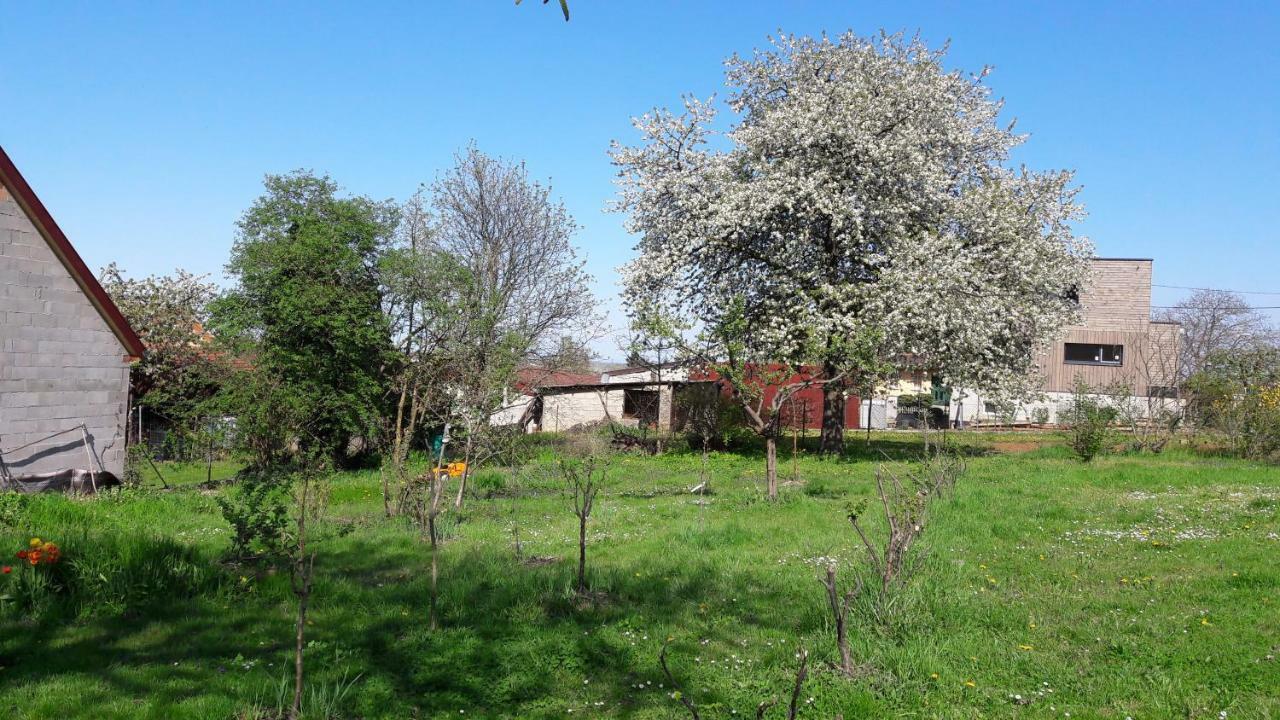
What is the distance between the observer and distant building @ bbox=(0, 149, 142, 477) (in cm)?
1366

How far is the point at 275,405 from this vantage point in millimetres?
19500

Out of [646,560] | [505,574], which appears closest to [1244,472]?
[646,560]

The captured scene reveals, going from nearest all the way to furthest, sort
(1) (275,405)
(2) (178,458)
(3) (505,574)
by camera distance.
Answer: (3) (505,574) → (1) (275,405) → (2) (178,458)

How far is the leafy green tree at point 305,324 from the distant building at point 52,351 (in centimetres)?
412

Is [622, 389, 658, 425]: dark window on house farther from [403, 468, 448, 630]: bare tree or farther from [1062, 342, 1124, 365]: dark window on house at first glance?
[1062, 342, 1124, 365]: dark window on house

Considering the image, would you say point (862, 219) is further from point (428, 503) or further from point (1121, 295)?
point (1121, 295)

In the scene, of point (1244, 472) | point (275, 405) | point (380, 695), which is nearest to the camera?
point (380, 695)

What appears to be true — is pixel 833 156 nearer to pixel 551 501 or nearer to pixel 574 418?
pixel 551 501

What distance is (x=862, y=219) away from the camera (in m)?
20.0

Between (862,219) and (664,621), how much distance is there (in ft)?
50.6

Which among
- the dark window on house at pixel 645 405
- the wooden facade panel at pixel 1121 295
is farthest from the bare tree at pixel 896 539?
the wooden facade panel at pixel 1121 295

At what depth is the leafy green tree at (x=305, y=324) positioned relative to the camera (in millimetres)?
19688

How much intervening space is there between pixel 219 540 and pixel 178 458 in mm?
16887

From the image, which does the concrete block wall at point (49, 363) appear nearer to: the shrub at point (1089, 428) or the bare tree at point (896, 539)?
the bare tree at point (896, 539)
